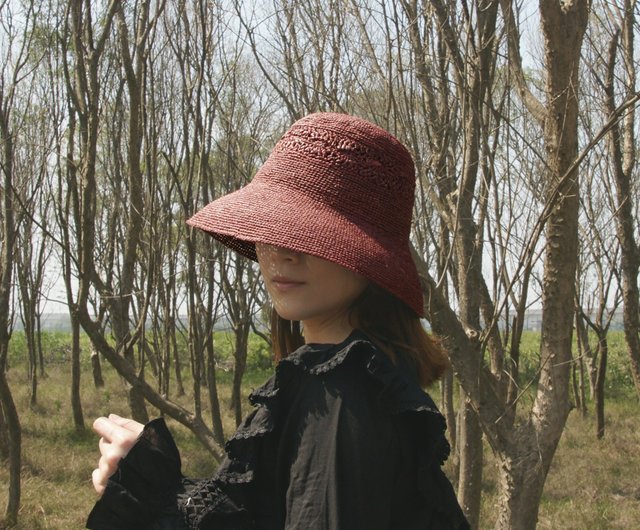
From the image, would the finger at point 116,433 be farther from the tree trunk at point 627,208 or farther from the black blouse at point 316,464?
the tree trunk at point 627,208

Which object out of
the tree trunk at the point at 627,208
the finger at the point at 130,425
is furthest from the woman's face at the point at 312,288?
the tree trunk at the point at 627,208

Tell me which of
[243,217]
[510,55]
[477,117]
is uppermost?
[510,55]

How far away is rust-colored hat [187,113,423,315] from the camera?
3.11ft

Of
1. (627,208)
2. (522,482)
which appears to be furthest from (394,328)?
(627,208)

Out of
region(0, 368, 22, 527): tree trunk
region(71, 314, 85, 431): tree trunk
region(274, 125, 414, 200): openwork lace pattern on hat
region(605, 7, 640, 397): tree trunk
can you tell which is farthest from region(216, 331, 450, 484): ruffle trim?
region(71, 314, 85, 431): tree trunk

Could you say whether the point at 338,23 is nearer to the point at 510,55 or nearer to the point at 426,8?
the point at 426,8

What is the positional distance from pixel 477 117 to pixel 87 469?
16.2ft

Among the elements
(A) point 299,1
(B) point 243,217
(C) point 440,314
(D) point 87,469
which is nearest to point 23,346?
(D) point 87,469

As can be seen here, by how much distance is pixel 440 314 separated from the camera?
8.02ft

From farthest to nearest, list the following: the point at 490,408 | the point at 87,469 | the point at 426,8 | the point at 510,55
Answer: the point at 87,469 → the point at 426,8 → the point at 510,55 → the point at 490,408

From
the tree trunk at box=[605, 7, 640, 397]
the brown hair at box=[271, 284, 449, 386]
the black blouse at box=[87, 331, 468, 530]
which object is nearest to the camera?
the black blouse at box=[87, 331, 468, 530]

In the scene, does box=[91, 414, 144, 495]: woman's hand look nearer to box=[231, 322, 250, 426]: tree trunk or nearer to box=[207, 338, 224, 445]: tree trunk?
box=[207, 338, 224, 445]: tree trunk

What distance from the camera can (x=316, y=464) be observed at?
2.67 ft

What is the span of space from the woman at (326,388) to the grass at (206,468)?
4.34m
